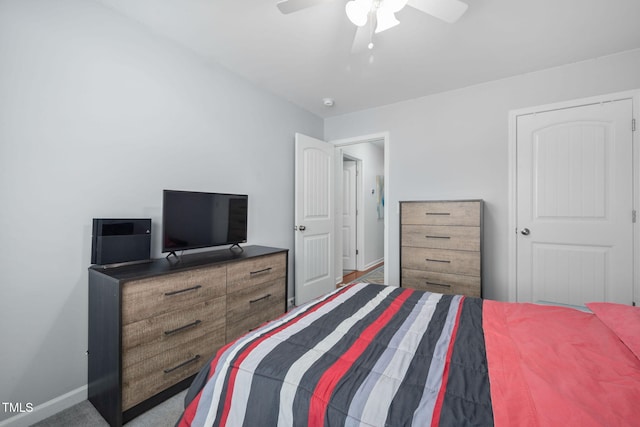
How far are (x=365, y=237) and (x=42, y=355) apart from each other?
4349 mm

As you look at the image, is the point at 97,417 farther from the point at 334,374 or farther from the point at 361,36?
the point at 361,36

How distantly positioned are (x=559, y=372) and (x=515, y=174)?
90.3 inches

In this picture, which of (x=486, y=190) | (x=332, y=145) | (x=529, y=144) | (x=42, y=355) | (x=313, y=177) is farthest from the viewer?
(x=332, y=145)

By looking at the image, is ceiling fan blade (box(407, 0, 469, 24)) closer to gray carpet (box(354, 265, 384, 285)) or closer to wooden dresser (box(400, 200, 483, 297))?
wooden dresser (box(400, 200, 483, 297))

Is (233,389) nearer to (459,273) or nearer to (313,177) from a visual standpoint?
(459,273)

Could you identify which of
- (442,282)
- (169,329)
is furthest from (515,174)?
(169,329)

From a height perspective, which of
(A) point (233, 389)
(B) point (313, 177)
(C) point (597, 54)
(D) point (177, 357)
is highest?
(C) point (597, 54)

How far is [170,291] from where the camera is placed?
64.5 inches

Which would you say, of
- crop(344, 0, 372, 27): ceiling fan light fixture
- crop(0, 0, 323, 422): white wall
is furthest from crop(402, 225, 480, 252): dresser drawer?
crop(0, 0, 323, 422): white wall

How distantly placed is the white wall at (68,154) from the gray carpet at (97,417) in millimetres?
123

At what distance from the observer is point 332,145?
12.2 feet

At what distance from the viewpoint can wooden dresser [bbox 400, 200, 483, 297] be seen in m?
2.57

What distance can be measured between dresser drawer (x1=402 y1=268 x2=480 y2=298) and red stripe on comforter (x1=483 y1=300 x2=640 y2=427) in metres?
1.23

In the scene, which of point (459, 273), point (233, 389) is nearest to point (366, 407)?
point (233, 389)
